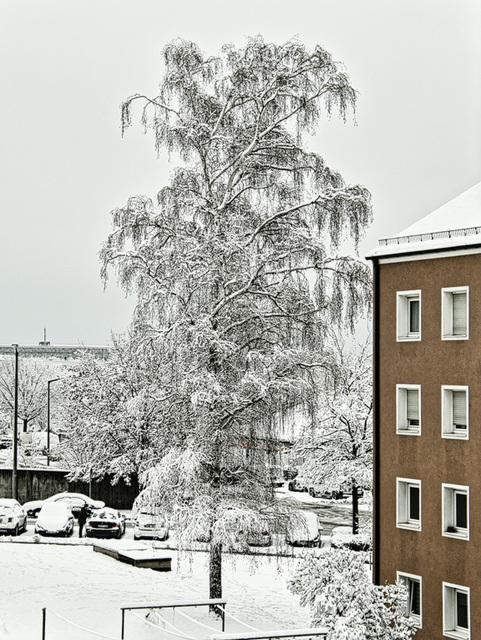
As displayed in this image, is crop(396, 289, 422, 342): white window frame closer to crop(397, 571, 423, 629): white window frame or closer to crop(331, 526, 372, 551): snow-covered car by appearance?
crop(397, 571, 423, 629): white window frame

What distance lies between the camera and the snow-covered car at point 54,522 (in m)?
37.3

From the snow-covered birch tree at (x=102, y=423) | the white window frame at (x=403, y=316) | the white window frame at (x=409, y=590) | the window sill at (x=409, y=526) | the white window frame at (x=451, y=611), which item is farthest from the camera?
the snow-covered birch tree at (x=102, y=423)

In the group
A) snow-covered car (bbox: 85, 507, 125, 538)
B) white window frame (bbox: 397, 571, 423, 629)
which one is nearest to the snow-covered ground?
white window frame (bbox: 397, 571, 423, 629)

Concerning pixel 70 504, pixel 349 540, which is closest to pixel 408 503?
pixel 349 540

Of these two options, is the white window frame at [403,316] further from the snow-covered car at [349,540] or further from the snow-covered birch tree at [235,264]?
the snow-covered car at [349,540]

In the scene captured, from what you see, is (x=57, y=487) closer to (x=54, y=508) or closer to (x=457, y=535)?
(x=54, y=508)

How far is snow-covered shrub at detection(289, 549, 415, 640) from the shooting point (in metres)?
19.5

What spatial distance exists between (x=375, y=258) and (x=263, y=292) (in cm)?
310

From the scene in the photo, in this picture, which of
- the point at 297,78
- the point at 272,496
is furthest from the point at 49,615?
the point at 297,78

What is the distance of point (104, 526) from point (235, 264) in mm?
18098

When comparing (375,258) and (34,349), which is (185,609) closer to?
(375,258)

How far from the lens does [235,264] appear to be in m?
23.8

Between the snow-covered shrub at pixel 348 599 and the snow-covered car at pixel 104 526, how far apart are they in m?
18.1

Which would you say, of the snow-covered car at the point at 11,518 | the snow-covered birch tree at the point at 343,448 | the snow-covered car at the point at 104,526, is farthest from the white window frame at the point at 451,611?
the snow-covered car at the point at 11,518
